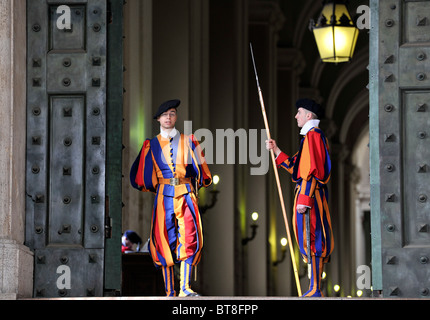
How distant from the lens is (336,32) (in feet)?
48.6

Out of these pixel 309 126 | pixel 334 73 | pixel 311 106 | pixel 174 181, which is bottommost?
pixel 174 181

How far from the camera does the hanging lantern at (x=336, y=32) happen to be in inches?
583

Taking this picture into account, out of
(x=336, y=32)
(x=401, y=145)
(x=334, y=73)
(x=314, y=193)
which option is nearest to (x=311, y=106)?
(x=314, y=193)

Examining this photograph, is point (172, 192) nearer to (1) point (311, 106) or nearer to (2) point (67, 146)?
(2) point (67, 146)

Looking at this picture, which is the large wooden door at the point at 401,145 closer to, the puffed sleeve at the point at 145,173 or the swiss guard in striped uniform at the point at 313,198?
the swiss guard in striped uniform at the point at 313,198

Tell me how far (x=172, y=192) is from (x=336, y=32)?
12.6 feet

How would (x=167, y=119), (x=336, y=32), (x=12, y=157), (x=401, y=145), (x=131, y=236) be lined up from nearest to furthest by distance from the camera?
(x=12, y=157) → (x=401, y=145) → (x=167, y=119) → (x=336, y=32) → (x=131, y=236)

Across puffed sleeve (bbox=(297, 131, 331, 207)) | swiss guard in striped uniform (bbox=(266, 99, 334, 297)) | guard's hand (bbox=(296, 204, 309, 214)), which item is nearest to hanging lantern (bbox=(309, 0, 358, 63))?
swiss guard in striped uniform (bbox=(266, 99, 334, 297))

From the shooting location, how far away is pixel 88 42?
448 inches

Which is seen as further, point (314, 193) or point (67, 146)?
point (314, 193)

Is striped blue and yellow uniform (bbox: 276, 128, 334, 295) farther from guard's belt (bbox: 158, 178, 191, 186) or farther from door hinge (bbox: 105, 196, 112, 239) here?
door hinge (bbox: 105, 196, 112, 239)
